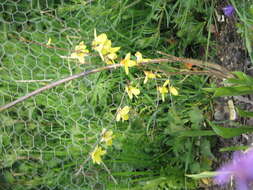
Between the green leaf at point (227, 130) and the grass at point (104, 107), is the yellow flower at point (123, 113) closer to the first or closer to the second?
the grass at point (104, 107)

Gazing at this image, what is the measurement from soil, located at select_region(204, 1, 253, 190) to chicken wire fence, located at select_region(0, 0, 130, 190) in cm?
34

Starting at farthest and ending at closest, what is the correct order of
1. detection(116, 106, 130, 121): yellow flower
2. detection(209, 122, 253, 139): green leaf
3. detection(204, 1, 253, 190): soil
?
detection(204, 1, 253, 190): soil
detection(116, 106, 130, 121): yellow flower
detection(209, 122, 253, 139): green leaf

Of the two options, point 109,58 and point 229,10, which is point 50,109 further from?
point 229,10

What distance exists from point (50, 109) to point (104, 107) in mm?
187

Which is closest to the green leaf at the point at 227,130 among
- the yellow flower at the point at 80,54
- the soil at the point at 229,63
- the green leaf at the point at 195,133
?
the green leaf at the point at 195,133

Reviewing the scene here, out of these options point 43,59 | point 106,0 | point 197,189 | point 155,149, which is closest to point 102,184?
point 155,149

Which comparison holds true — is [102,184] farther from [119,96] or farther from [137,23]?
[137,23]

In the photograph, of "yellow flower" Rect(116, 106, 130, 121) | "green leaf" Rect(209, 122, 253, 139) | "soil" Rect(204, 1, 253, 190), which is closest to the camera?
"green leaf" Rect(209, 122, 253, 139)

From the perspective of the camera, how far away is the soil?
104 centimetres

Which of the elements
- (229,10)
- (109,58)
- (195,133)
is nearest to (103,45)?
(109,58)

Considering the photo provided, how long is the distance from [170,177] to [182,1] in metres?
0.53

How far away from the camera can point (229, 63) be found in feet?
3.60

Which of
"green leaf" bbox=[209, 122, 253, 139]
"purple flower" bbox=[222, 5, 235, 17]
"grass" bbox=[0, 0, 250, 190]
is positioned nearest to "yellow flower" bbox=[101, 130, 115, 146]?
"grass" bbox=[0, 0, 250, 190]

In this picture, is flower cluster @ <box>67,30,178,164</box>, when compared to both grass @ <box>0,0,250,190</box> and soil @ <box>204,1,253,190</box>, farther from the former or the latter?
soil @ <box>204,1,253,190</box>
